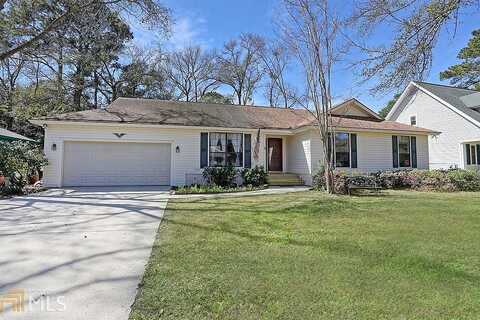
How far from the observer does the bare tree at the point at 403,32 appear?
588cm

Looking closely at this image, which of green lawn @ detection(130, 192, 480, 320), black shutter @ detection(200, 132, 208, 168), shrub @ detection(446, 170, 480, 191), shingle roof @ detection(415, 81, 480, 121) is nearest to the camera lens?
green lawn @ detection(130, 192, 480, 320)

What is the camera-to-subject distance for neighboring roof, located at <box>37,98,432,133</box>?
1355 centimetres

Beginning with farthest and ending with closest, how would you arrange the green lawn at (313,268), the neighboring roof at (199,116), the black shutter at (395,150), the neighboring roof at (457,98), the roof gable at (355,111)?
the neighboring roof at (457,98)
the roof gable at (355,111)
the black shutter at (395,150)
the neighboring roof at (199,116)
the green lawn at (313,268)

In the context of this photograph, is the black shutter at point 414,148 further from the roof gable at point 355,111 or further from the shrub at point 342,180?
the shrub at point 342,180

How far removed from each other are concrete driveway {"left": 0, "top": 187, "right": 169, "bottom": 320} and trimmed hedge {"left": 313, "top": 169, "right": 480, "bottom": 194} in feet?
26.2

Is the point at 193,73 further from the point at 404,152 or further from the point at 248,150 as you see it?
the point at 404,152

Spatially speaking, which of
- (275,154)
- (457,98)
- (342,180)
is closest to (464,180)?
(342,180)

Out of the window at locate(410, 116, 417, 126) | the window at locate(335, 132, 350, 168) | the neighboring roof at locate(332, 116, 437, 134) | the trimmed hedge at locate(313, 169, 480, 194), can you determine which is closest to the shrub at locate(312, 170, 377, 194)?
the trimmed hedge at locate(313, 169, 480, 194)

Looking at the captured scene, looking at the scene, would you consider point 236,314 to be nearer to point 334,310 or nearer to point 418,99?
point 334,310

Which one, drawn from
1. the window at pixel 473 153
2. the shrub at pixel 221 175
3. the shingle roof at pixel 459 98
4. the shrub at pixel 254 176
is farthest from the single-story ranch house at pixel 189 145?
the shingle roof at pixel 459 98

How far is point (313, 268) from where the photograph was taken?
11.8 ft

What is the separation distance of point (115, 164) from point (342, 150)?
439 inches

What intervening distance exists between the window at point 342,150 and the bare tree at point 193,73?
61.8 feet

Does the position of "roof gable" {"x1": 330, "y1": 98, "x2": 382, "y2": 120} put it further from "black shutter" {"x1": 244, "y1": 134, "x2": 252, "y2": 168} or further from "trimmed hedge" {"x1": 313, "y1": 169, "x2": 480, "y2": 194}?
"black shutter" {"x1": 244, "y1": 134, "x2": 252, "y2": 168}
